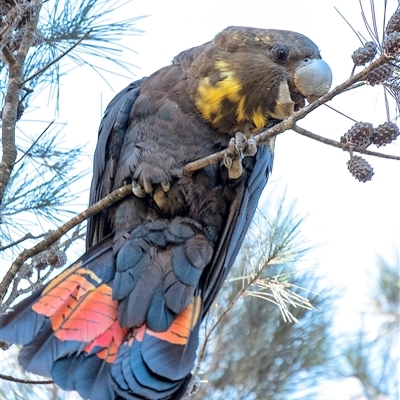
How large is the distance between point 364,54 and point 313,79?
52cm

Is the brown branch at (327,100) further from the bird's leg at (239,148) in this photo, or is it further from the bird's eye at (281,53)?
the bird's eye at (281,53)

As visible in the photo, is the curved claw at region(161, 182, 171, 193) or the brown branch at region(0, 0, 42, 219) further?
the curved claw at region(161, 182, 171, 193)

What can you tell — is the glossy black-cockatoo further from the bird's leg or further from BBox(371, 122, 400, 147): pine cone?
BBox(371, 122, 400, 147): pine cone

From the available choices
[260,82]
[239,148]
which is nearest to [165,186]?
[239,148]

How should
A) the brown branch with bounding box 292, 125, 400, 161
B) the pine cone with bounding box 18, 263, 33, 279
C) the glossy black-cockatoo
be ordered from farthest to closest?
the pine cone with bounding box 18, 263, 33, 279
the glossy black-cockatoo
the brown branch with bounding box 292, 125, 400, 161

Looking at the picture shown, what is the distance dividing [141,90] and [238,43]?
1.03 ft

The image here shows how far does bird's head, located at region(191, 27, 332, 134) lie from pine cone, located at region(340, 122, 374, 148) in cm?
48

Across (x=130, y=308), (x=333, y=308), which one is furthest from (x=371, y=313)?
(x=130, y=308)

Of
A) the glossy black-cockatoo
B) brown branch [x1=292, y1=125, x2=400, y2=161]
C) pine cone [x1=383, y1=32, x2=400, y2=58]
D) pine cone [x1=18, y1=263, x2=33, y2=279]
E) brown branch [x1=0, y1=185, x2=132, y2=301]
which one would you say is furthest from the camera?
Answer: pine cone [x1=18, y1=263, x2=33, y2=279]

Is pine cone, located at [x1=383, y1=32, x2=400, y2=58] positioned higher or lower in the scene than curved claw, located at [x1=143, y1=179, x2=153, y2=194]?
higher

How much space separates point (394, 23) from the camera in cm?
144

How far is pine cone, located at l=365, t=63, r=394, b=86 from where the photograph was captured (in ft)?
4.74

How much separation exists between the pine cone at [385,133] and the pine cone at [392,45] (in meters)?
0.19

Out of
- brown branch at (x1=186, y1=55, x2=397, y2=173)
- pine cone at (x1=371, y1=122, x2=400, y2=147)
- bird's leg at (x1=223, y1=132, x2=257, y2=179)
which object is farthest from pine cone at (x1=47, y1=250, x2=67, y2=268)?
pine cone at (x1=371, y1=122, x2=400, y2=147)
